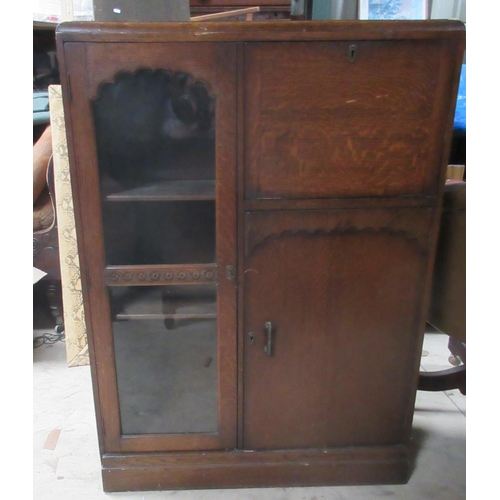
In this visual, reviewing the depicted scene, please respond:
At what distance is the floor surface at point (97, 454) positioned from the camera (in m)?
1.22

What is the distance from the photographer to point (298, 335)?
1122mm

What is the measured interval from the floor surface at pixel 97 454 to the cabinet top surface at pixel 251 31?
1.20 meters

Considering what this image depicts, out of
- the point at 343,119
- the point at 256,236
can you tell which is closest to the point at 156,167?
the point at 256,236

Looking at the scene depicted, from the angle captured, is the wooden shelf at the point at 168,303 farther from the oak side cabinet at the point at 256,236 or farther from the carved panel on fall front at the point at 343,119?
the carved panel on fall front at the point at 343,119

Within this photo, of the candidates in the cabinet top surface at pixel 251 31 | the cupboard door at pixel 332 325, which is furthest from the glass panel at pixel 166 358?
the cabinet top surface at pixel 251 31

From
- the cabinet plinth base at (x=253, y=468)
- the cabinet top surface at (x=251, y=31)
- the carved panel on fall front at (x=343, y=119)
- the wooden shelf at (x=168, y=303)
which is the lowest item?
the cabinet plinth base at (x=253, y=468)

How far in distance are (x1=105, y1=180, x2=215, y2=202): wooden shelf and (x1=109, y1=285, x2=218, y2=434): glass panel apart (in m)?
0.23

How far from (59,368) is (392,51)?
5.48 feet

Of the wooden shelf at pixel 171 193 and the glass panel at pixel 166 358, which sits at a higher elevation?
the wooden shelf at pixel 171 193

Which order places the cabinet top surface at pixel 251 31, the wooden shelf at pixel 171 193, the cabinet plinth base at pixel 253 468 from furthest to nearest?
the cabinet plinth base at pixel 253 468 → the wooden shelf at pixel 171 193 → the cabinet top surface at pixel 251 31

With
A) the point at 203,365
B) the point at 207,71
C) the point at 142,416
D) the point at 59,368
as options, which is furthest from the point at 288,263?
the point at 59,368

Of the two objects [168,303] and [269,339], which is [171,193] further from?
[269,339]

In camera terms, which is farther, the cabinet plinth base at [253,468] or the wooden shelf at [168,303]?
the cabinet plinth base at [253,468]

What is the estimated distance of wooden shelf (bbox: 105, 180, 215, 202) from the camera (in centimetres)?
101
